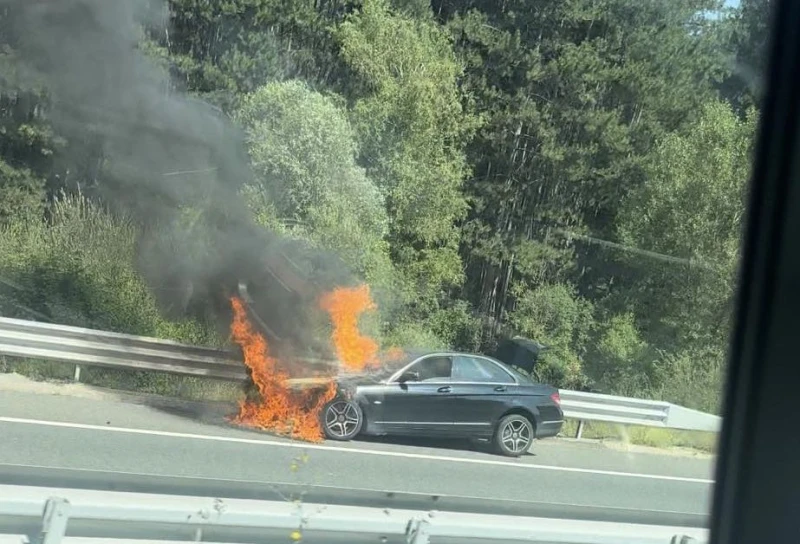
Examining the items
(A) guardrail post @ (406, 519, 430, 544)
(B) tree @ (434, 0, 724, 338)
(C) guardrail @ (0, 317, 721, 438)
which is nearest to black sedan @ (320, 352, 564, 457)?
(C) guardrail @ (0, 317, 721, 438)

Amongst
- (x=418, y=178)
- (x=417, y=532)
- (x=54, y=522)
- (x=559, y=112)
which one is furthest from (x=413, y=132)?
(x=54, y=522)

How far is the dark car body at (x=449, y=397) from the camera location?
216 inches

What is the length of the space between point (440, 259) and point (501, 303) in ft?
1.77

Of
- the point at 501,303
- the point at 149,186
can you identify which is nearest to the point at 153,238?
the point at 149,186

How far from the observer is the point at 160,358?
587 cm

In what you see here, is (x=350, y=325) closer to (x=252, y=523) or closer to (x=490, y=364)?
(x=490, y=364)

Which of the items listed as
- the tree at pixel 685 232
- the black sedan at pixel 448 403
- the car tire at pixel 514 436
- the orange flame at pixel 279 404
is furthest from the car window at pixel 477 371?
the tree at pixel 685 232

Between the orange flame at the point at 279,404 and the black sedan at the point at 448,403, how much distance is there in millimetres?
81

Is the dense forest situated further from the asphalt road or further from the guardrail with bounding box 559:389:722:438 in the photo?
the asphalt road

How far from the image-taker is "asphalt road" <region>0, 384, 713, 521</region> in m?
4.87

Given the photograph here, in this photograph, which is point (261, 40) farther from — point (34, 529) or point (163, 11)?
point (34, 529)

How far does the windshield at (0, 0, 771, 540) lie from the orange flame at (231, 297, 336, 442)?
0.02 m

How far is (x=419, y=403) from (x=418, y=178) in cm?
166

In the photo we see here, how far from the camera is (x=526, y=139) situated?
6.43 m
